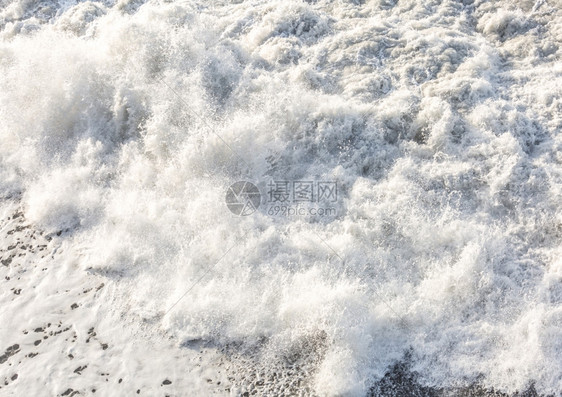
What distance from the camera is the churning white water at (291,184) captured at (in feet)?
15.3

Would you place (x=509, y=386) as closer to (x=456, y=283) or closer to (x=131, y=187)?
(x=456, y=283)

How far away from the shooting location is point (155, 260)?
5680mm

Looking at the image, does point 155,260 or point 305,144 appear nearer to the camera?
point 155,260

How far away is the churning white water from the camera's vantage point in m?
4.68

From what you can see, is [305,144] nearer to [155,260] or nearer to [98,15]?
[155,260]

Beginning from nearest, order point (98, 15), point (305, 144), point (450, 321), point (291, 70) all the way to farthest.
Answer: point (450, 321)
point (305, 144)
point (291, 70)
point (98, 15)

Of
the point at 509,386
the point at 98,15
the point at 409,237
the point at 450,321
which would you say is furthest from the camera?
the point at 98,15

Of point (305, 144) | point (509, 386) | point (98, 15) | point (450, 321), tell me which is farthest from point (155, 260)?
point (98, 15)

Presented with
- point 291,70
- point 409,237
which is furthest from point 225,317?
point 291,70

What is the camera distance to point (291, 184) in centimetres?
634

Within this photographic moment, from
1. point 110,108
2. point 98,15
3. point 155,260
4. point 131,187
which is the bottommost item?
point 155,260

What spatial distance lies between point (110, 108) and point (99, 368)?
451 centimetres

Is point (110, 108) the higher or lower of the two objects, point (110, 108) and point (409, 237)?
the higher

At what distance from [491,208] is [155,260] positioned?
14.0 feet
